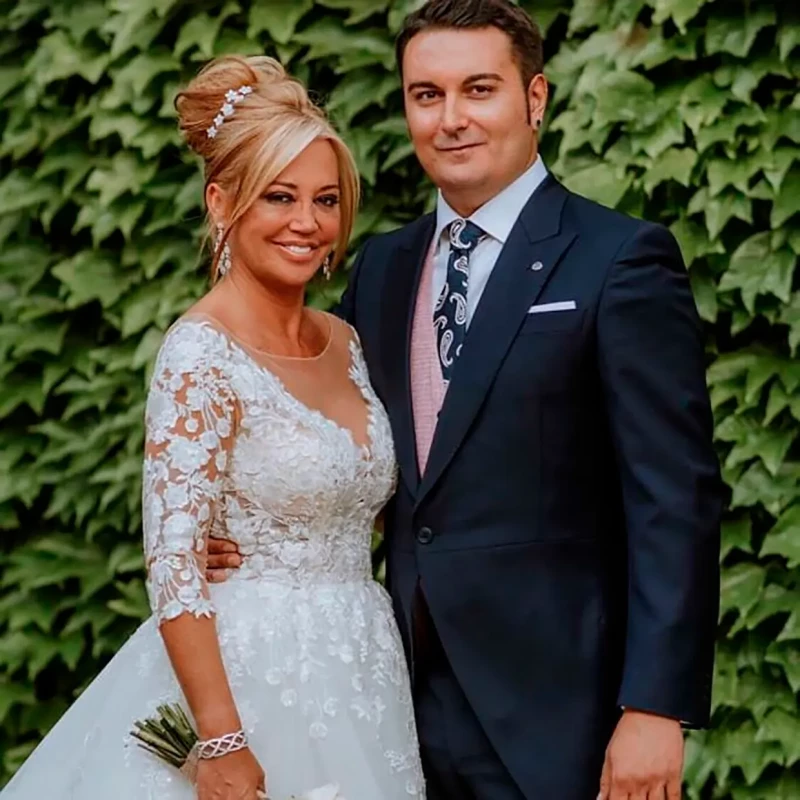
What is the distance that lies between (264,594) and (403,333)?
529mm

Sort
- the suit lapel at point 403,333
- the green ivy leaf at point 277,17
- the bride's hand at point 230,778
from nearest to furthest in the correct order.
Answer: the bride's hand at point 230,778 < the suit lapel at point 403,333 < the green ivy leaf at point 277,17

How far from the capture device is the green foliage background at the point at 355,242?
4082 millimetres

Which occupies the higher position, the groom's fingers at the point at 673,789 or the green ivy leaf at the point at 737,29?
the green ivy leaf at the point at 737,29

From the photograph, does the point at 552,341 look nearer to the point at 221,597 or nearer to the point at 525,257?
the point at 525,257

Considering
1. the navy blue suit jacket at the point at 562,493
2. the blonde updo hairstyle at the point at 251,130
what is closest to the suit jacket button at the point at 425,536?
the navy blue suit jacket at the point at 562,493

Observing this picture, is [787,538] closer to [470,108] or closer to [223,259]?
[470,108]

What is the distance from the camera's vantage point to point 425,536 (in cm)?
332

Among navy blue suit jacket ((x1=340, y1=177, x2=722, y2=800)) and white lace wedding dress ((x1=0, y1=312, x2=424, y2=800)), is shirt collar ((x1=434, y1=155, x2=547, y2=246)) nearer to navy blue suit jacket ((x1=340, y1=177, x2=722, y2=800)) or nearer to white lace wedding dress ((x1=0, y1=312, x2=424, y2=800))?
navy blue suit jacket ((x1=340, y1=177, x2=722, y2=800))

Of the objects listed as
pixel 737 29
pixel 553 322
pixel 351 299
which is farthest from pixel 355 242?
pixel 553 322

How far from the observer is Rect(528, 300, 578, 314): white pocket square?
3252 millimetres

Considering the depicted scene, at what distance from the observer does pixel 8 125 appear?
5.14m

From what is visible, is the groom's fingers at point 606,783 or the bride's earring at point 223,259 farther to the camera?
the bride's earring at point 223,259

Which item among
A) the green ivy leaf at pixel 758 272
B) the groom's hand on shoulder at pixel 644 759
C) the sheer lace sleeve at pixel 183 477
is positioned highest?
the green ivy leaf at pixel 758 272

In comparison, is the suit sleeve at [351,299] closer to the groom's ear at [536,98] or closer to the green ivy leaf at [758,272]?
the groom's ear at [536,98]
